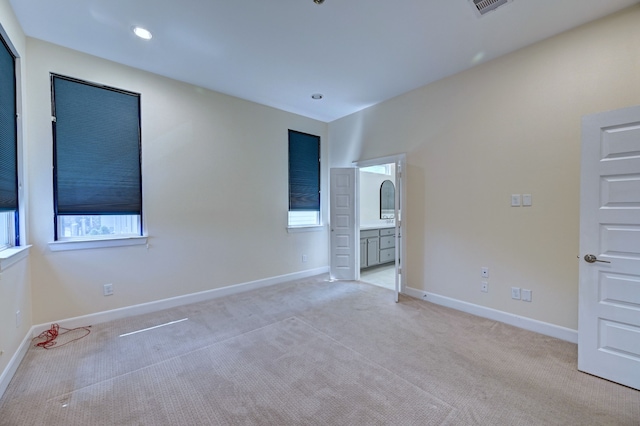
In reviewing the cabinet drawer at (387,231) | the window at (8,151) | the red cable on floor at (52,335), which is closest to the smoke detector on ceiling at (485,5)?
the window at (8,151)

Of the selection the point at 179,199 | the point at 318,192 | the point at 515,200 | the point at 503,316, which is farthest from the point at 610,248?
the point at 179,199

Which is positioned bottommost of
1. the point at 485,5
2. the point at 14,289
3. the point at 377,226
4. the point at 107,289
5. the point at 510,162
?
the point at 107,289

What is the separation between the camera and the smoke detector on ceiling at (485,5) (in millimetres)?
2146

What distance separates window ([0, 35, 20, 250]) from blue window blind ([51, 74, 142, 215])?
1.16ft

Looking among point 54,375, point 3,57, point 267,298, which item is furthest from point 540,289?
point 3,57

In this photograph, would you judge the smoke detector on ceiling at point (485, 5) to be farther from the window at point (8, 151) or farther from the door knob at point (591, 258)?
the window at point (8, 151)

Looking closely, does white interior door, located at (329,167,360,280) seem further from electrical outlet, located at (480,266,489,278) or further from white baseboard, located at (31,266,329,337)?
electrical outlet, located at (480,266,489,278)

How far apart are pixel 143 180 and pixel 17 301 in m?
1.56

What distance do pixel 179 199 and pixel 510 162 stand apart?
400cm

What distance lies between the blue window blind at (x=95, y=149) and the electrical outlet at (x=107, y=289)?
2.72 feet

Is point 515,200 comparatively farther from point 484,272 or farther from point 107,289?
point 107,289

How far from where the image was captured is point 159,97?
3.34m

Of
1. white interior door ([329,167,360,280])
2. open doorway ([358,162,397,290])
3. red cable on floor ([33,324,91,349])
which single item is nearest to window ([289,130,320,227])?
white interior door ([329,167,360,280])

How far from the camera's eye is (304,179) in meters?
4.91
